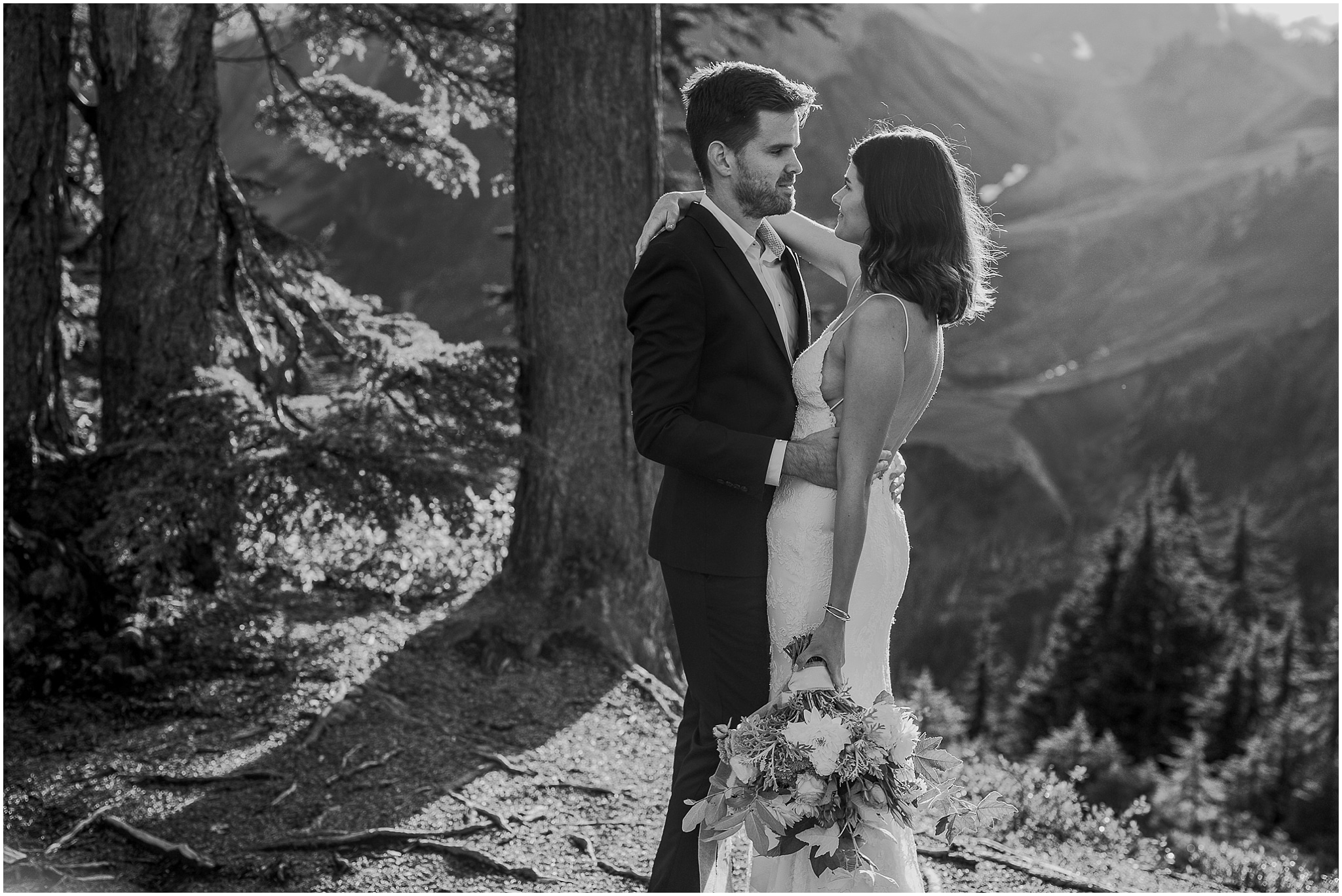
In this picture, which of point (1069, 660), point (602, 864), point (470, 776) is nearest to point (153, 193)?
point (470, 776)

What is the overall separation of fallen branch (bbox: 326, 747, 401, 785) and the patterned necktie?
10.7 ft

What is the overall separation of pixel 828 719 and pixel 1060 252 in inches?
6473

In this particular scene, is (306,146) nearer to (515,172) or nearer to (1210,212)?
(515,172)

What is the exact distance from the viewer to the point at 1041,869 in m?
4.88

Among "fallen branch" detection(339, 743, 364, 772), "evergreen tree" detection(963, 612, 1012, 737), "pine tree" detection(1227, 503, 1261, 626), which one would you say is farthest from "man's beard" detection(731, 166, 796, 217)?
"pine tree" detection(1227, 503, 1261, 626)

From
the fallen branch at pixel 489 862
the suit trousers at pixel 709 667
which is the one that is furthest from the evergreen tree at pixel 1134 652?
the suit trousers at pixel 709 667

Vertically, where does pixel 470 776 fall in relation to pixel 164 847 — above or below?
above

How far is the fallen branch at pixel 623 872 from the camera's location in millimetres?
4594

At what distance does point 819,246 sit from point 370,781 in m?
3.21

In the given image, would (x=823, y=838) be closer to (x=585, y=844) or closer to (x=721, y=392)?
(x=721, y=392)

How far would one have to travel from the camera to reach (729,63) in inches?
119

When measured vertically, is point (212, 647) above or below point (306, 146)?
below

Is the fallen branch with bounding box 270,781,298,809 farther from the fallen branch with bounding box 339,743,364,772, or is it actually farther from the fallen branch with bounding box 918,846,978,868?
the fallen branch with bounding box 918,846,978,868

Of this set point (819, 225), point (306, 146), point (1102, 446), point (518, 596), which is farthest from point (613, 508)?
point (1102, 446)
